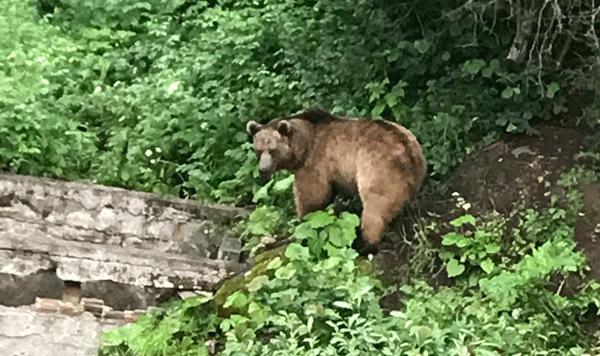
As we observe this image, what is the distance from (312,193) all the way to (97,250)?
147cm

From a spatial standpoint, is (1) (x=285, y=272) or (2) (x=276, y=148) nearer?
(1) (x=285, y=272)

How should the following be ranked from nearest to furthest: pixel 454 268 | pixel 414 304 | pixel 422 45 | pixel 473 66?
pixel 414 304 < pixel 454 268 < pixel 473 66 < pixel 422 45

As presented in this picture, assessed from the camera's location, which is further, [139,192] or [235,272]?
[139,192]

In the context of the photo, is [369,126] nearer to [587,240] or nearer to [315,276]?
[315,276]

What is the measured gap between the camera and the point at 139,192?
590cm

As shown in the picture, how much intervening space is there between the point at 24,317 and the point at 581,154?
377cm

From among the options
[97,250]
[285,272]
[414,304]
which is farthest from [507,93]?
[97,250]

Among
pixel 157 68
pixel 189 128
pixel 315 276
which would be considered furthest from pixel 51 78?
pixel 315 276

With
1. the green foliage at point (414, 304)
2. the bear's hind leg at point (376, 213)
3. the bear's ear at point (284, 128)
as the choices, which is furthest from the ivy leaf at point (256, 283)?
the bear's ear at point (284, 128)

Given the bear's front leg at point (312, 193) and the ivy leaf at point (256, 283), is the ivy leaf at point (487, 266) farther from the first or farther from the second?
the ivy leaf at point (256, 283)

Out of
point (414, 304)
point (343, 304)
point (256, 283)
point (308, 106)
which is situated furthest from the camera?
point (308, 106)

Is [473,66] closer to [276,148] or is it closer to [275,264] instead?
[276,148]

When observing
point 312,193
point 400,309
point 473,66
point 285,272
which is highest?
point 473,66

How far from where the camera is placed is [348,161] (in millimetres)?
5312
